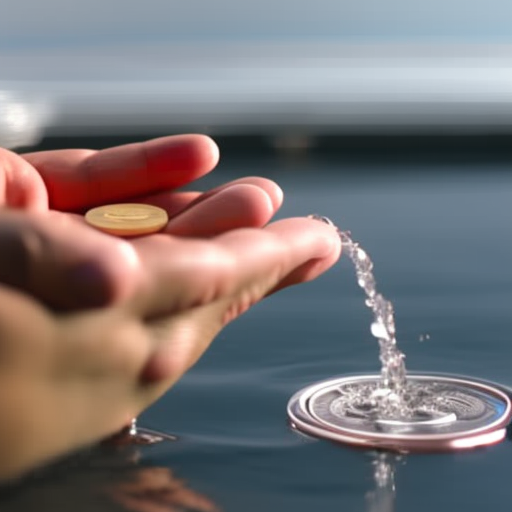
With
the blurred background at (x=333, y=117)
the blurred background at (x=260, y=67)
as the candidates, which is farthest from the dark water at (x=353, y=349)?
the blurred background at (x=260, y=67)

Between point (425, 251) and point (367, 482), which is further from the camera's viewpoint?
point (425, 251)

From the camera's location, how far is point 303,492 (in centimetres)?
128

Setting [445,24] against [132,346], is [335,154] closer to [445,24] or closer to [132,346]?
[445,24]

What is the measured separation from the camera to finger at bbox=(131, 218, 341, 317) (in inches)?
41.5

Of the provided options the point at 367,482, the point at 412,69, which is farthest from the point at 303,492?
the point at 412,69

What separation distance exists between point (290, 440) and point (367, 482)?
150 mm

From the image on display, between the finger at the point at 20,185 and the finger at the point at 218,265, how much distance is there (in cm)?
39

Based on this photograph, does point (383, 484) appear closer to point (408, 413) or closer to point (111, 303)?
point (408, 413)

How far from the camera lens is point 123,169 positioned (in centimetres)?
159

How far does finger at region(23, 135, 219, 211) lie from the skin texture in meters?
0.18

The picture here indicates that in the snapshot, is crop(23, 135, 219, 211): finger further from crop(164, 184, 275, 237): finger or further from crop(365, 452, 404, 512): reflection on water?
crop(365, 452, 404, 512): reflection on water

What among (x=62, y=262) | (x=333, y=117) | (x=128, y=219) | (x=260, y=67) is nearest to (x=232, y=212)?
(x=128, y=219)

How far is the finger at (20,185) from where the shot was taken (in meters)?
1.55

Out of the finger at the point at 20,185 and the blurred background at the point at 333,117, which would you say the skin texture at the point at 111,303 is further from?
the blurred background at the point at 333,117
